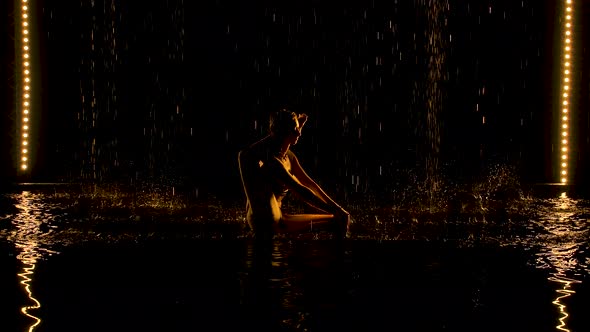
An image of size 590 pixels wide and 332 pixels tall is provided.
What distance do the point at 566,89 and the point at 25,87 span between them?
903 centimetres

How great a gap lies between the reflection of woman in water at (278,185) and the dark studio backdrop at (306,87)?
5.68 m

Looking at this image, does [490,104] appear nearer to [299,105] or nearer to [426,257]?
[299,105]

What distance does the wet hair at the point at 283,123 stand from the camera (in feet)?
19.1

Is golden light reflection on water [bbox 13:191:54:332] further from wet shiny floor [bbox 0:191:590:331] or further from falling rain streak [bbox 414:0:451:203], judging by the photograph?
falling rain streak [bbox 414:0:451:203]

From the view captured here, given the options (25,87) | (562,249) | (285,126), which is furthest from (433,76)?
(285,126)

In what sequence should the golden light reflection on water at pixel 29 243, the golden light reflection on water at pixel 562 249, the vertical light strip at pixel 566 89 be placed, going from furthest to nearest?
1. the vertical light strip at pixel 566 89
2. the golden light reflection on water at pixel 562 249
3. the golden light reflection on water at pixel 29 243

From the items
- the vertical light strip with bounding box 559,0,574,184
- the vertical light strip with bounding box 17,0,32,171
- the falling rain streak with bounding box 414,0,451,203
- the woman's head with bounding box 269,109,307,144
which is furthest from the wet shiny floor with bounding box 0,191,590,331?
the falling rain streak with bounding box 414,0,451,203

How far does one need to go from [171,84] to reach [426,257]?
8234mm

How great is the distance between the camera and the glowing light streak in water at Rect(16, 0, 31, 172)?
1150cm

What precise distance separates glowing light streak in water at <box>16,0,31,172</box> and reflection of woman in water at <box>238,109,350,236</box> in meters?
6.96

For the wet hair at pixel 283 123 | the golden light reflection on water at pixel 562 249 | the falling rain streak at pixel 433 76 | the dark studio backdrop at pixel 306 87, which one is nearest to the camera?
the golden light reflection on water at pixel 562 249

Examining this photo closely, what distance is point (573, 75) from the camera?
1183 cm

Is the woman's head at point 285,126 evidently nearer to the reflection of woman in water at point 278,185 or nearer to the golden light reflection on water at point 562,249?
the reflection of woman in water at point 278,185

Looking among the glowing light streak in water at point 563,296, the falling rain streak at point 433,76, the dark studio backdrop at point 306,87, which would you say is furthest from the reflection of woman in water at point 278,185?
the falling rain streak at point 433,76
